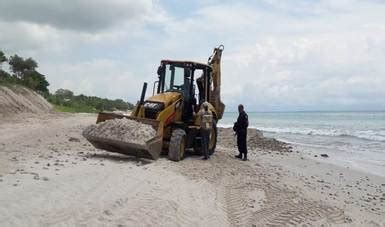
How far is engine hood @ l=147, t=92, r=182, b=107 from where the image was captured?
1447cm

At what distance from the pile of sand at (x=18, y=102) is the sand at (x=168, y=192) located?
15460 mm

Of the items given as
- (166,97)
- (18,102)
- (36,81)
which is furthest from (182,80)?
(36,81)

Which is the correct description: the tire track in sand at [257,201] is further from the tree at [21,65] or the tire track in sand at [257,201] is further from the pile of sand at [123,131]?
the tree at [21,65]

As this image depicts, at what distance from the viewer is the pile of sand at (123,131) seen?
12727 mm

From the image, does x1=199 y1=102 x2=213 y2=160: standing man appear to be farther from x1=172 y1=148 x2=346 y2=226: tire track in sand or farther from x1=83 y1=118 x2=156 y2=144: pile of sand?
x1=83 y1=118 x2=156 y2=144: pile of sand

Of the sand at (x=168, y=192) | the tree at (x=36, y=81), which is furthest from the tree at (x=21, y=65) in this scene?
the sand at (x=168, y=192)

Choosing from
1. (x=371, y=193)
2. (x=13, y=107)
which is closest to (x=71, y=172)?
(x=371, y=193)

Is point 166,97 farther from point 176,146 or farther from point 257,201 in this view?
point 257,201

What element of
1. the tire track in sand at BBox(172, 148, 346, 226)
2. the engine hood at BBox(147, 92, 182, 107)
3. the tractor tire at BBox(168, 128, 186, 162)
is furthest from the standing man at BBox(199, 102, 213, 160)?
the tire track in sand at BBox(172, 148, 346, 226)

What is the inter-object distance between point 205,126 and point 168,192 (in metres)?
5.93

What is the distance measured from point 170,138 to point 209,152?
2157 mm

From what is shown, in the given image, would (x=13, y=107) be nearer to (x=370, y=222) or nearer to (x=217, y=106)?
(x=217, y=106)

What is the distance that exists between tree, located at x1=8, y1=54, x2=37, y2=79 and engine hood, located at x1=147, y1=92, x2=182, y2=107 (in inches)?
1798

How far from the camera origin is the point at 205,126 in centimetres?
1508
